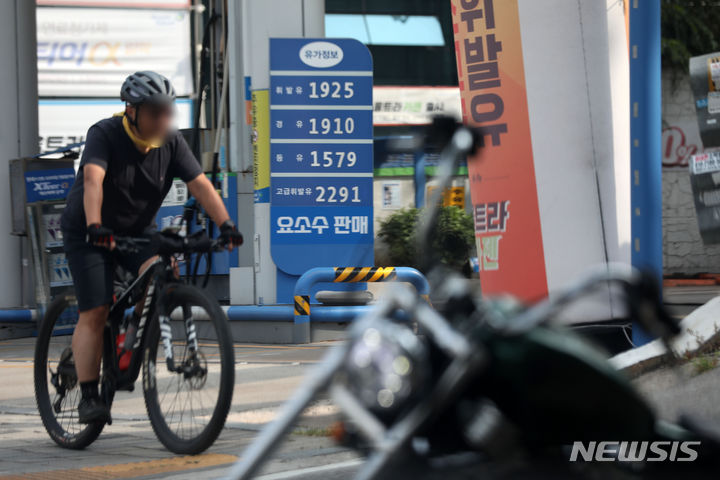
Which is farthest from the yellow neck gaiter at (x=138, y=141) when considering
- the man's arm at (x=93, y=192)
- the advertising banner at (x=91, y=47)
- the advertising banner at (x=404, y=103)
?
the advertising banner at (x=404, y=103)

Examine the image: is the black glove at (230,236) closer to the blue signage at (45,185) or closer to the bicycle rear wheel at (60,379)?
the bicycle rear wheel at (60,379)

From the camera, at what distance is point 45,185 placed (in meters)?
13.1

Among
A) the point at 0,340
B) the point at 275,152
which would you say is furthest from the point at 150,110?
the point at 0,340

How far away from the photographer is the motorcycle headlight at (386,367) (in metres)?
1.73

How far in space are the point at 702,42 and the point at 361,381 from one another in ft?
72.6

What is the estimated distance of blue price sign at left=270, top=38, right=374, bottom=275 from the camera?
1155 centimetres

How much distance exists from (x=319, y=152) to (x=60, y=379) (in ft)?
21.4

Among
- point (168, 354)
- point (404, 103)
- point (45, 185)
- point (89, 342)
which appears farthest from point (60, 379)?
point (404, 103)

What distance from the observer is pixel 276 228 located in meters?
11.7

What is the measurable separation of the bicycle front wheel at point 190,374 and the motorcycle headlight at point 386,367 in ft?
8.52

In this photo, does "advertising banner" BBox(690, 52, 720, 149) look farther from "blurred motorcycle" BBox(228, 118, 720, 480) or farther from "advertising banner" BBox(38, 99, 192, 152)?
"advertising banner" BBox(38, 99, 192, 152)

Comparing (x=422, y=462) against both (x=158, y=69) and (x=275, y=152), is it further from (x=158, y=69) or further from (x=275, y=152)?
(x=158, y=69)

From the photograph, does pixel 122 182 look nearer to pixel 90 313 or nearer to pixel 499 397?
pixel 90 313

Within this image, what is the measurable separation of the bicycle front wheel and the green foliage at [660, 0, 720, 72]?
18618 millimetres
